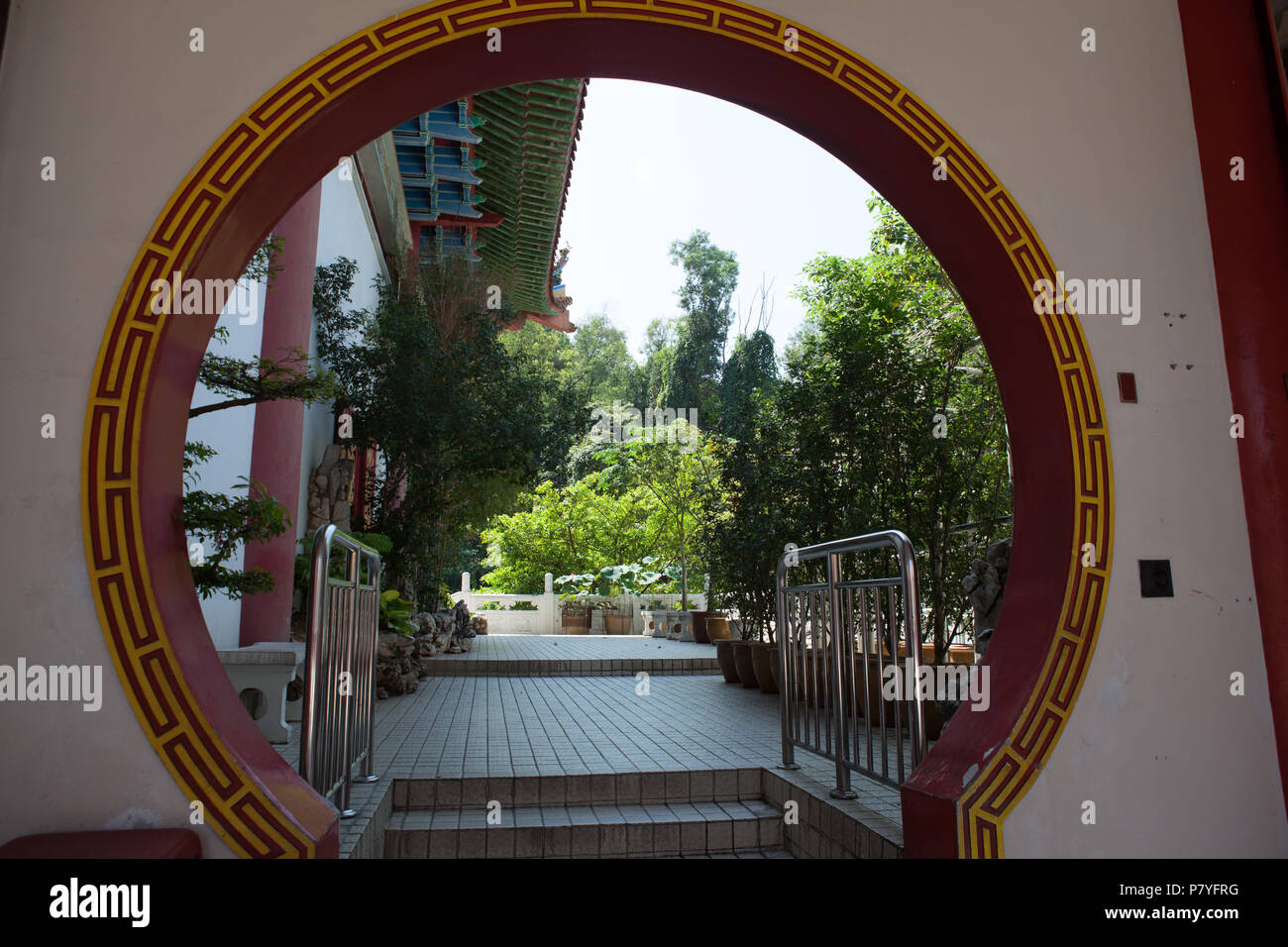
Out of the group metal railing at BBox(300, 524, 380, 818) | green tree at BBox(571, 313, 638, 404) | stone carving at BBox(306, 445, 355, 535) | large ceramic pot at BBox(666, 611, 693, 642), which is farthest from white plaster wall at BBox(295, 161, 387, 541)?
green tree at BBox(571, 313, 638, 404)

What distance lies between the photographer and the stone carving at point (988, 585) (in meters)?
3.21

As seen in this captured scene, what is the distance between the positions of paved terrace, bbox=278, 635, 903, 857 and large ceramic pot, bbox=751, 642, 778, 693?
0.66 feet

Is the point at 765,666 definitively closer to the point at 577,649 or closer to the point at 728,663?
the point at 728,663

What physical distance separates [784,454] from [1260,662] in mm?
3868

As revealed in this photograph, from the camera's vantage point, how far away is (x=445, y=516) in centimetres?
912

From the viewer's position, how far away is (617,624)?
15.0m

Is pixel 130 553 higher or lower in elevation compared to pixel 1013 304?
lower

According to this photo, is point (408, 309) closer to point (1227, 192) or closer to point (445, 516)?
point (445, 516)

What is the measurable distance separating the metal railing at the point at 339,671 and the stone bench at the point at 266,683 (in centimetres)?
87

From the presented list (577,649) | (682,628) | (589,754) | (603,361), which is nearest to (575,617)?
(682,628)

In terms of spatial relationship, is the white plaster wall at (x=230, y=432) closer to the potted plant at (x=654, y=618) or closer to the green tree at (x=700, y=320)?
the potted plant at (x=654, y=618)

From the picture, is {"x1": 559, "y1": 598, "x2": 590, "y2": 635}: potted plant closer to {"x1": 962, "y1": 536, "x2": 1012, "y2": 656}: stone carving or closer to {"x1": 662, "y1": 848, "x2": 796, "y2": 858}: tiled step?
{"x1": 662, "y1": 848, "x2": 796, "y2": 858}: tiled step

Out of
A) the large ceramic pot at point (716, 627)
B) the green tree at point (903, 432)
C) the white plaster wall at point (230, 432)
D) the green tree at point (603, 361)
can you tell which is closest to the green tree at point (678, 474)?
the large ceramic pot at point (716, 627)
